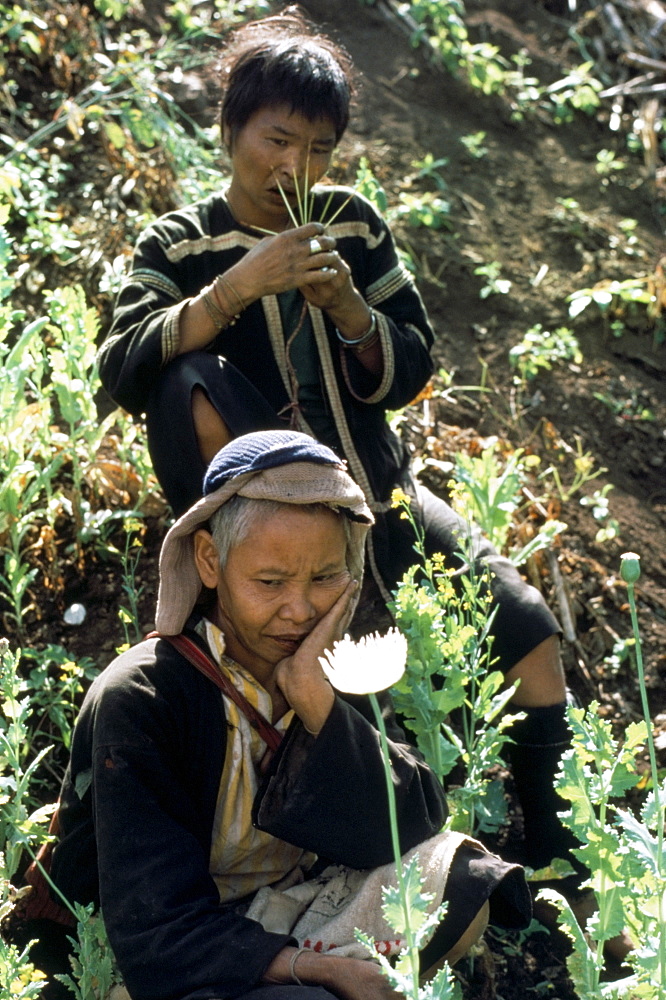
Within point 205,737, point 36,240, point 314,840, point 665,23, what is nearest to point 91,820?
point 205,737

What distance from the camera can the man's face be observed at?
3.00 metres

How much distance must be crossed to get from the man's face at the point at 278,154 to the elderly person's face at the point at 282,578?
1.13 m

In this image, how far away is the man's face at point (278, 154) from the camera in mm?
3000

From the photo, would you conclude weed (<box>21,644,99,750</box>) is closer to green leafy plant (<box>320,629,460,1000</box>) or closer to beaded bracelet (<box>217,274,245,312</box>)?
beaded bracelet (<box>217,274,245,312</box>)

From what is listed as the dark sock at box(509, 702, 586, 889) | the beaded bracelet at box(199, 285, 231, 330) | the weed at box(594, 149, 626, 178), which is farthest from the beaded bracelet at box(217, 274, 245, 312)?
the weed at box(594, 149, 626, 178)

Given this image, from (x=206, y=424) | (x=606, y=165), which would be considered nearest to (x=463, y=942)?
(x=206, y=424)

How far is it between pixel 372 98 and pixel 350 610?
161 inches

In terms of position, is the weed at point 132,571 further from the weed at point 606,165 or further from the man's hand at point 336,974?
the weed at point 606,165

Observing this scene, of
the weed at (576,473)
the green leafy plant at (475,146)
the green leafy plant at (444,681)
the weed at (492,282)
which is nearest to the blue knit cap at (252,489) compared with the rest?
the green leafy plant at (444,681)

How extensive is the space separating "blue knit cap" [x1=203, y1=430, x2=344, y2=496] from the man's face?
957mm

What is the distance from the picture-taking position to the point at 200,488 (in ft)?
9.20

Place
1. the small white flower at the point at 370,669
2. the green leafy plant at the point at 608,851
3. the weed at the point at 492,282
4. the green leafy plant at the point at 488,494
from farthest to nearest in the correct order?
1. the weed at the point at 492,282
2. the green leafy plant at the point at 488,494
3. the green leafy plant at the point at 608,851
4. the small white flower at the point at 370,669

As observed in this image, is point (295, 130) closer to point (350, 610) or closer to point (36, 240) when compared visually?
point (350, 610)

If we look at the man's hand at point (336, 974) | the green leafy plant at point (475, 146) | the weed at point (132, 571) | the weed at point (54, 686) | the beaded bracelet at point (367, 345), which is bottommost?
the man's hand at point (336, 974)
